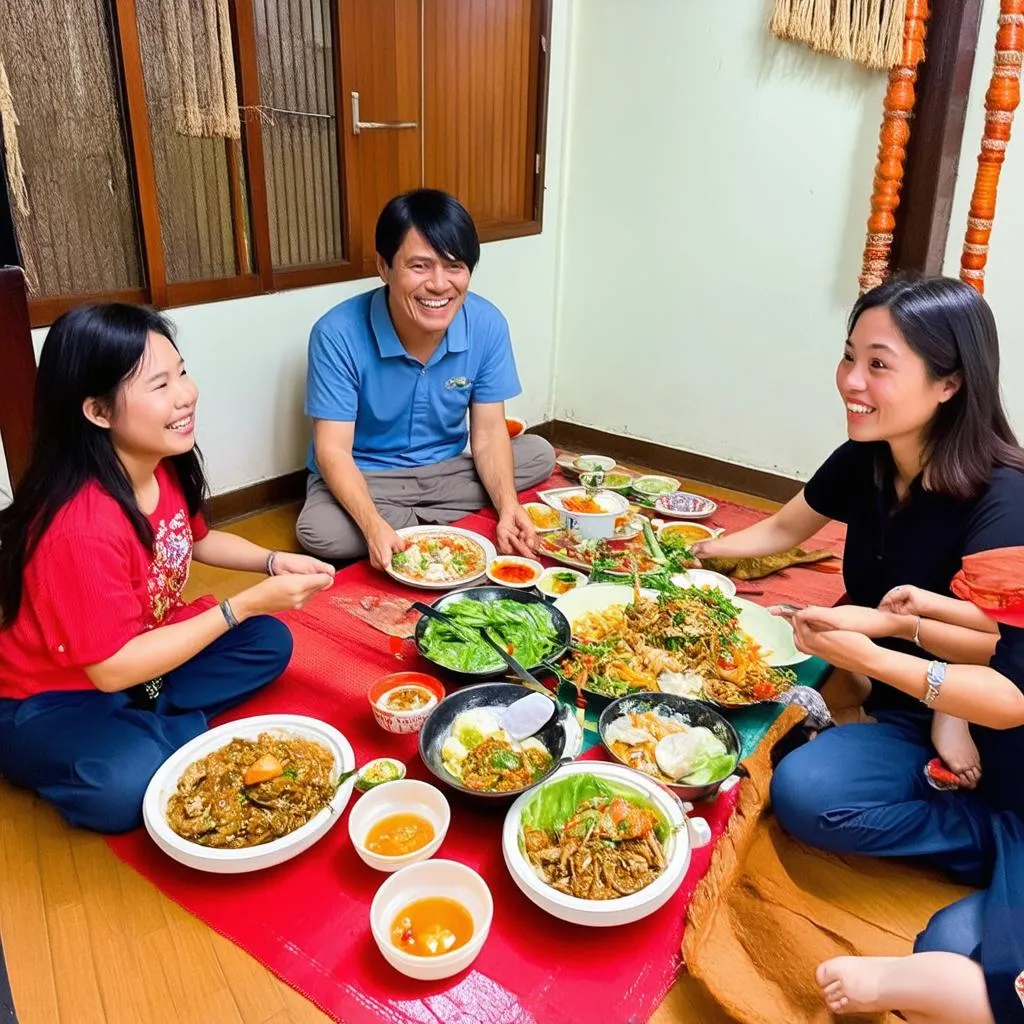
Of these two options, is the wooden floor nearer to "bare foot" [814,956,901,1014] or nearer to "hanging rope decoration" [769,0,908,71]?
"bare foot" [814,956,901,1014]

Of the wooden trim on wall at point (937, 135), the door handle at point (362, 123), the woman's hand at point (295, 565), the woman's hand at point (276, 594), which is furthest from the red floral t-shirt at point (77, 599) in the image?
the wooden trim on wall at point (937, 135)

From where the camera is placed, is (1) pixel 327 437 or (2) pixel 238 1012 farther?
(1) pixel 327 437

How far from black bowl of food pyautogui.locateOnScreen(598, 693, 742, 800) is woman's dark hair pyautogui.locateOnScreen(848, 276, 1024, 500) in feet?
2.17

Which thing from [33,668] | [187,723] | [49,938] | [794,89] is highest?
[794,89]

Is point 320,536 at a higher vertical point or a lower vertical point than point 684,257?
lower

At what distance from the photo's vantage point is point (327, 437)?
2793mm

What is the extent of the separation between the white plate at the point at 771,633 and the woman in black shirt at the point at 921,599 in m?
0.27

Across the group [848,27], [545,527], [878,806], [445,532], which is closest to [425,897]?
[878,806]

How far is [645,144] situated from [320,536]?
7.47 ft

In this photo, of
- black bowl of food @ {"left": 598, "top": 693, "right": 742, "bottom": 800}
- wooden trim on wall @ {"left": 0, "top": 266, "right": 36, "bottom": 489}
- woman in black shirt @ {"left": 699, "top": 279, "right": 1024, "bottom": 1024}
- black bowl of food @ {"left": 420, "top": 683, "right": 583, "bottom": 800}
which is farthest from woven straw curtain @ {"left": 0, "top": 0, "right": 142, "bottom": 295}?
woman in black shirt @ {"left": 699, "top": 279, "right": 1024, "bottom": 1024}

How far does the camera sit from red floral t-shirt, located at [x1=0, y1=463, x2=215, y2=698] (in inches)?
62.6

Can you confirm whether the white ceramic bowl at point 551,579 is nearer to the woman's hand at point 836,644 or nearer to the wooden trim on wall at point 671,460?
the woman's hand at point 836,644

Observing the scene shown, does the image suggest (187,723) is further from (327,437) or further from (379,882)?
(327,437)

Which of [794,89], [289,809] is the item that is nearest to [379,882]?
[289,809]
